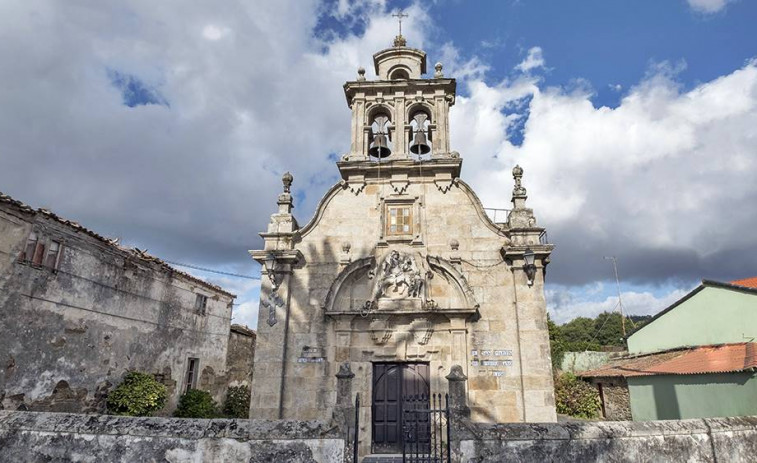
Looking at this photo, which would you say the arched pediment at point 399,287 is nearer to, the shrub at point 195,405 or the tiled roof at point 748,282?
the shrub at point 195,405

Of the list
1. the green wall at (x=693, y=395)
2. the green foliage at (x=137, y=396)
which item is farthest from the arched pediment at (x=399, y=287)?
the green wall at (x=693, y=395)

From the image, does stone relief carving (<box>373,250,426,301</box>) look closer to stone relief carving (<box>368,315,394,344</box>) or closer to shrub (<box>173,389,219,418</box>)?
stone relief carving (<box>368,315,394,344</box>)

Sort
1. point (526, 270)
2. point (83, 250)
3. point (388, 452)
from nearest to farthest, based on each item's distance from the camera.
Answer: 1. point (388, 452)
2. point (526, 270)
3. point (83, 250)

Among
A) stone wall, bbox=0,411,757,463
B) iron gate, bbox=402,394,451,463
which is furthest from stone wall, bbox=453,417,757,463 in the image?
iron gate, bbox=402,394,451,463

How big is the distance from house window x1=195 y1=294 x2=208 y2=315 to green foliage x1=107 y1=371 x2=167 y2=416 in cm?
409

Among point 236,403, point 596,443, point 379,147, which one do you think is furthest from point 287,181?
point 236,403

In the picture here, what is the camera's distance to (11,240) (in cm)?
1185

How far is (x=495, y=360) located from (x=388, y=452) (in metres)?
3.24

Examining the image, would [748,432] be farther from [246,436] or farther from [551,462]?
[246,436]

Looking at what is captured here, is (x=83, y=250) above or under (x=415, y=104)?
under

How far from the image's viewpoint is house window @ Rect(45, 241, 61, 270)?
13.1 meters

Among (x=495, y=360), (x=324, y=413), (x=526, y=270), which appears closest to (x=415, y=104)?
(x=526, y=270)

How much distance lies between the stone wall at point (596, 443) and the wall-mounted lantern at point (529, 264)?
17.1 ft

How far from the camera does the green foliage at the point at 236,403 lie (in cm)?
2105
